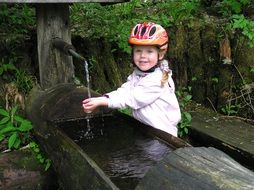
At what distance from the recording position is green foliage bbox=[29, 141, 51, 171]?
4262mm

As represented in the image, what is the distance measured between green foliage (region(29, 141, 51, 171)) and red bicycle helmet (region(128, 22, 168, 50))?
1478 millimetres

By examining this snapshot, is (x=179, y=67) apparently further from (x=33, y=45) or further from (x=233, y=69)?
(x=33, y=45)

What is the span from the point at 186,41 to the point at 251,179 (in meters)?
4.12

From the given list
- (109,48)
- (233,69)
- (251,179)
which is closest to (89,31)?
(109,48)

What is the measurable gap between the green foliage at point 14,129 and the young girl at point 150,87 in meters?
1.08

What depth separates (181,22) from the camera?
245 inches

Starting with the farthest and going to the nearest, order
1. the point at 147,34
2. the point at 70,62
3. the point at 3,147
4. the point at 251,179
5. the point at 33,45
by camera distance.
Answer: the point at 33,45
the point at 70,62
the point at 3,147
the point at 147,34
the point at 251,179

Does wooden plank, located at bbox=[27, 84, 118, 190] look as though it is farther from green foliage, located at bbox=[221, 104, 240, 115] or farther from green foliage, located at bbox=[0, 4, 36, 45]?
green foliage, located at bbox=[221, 104, 240, 115]

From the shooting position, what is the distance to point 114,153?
12.7 feet

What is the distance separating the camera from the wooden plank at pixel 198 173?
7.29ft

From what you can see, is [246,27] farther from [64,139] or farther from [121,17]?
[64,139]

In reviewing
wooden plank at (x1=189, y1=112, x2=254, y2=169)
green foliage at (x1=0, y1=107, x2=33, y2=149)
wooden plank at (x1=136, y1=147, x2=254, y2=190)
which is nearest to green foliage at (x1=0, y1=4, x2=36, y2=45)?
green foliage at (x1=0, y1=107, x2=33, y2=149)

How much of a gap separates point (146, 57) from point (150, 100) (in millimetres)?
406

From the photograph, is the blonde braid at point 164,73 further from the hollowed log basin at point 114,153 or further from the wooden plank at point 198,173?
the wooden plank at point 198,173
